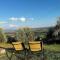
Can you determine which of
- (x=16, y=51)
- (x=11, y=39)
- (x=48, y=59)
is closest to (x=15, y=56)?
(x=16, y=51)

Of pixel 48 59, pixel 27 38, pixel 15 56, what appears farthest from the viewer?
pixel 27 38

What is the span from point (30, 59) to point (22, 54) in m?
0.24

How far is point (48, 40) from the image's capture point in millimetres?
14594

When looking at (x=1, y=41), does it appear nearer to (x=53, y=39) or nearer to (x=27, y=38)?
(x=27, y=38)

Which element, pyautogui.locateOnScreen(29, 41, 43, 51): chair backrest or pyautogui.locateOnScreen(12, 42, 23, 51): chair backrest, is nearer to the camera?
pyautogui.locateOnScreen(29, 41, 43, 51): chair backrest

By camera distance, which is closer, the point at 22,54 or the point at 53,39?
the point at 22,54

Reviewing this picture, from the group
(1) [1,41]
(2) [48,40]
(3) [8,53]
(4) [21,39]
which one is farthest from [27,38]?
(3) [8,53]

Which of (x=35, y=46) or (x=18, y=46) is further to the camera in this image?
(x=18, y=46)

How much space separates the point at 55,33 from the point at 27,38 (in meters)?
2.05

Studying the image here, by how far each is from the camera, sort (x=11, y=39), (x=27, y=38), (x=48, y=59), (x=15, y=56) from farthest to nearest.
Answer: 1. (x=11, y=39)
2. (x=27, y=38)
3. (x=15, y=56)
4. (x=48, y=59)

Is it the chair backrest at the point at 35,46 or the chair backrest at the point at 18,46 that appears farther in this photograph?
the chair backrest at the point at 18,46

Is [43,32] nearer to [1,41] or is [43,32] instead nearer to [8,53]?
[1,41]

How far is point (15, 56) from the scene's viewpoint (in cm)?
545

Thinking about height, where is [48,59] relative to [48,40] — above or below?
above
